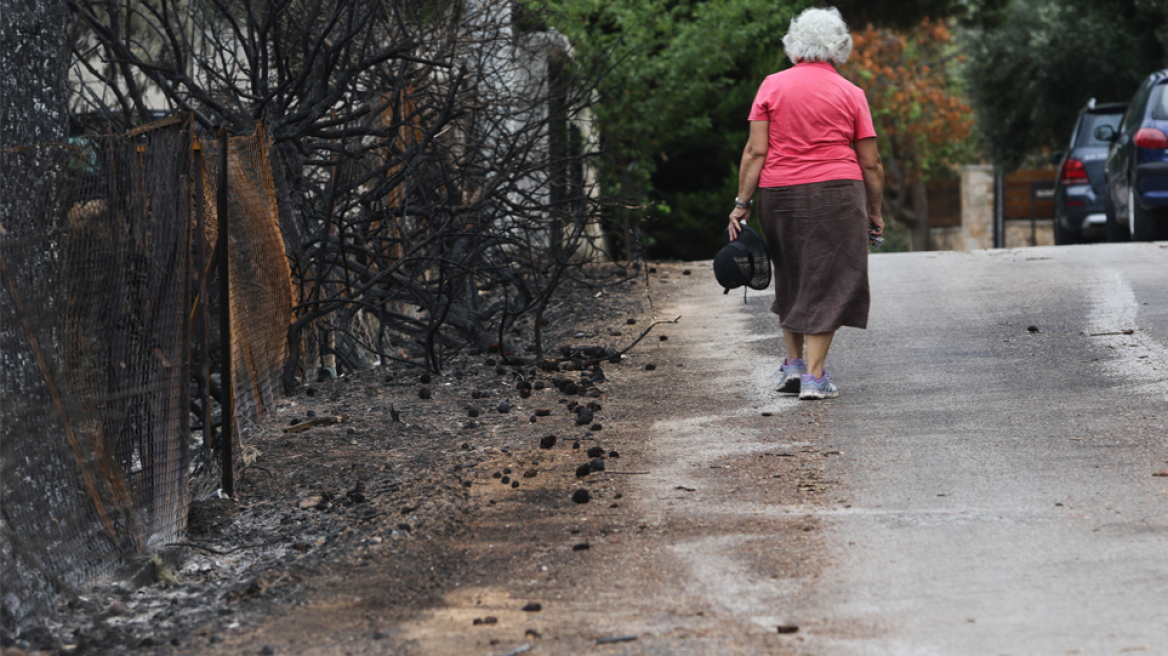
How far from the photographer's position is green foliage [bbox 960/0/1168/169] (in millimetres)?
21484

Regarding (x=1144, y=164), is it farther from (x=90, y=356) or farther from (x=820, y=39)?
(x=90, y=356)

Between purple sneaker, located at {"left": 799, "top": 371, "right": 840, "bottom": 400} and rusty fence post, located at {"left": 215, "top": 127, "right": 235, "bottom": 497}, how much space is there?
9.26 feet

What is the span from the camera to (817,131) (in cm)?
612

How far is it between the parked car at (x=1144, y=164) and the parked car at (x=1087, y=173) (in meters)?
2.07

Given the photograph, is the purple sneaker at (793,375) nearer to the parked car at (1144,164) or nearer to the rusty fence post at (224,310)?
the rusty fence post at (224,310)

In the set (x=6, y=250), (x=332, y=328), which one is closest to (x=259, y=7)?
(x=332, y=328)

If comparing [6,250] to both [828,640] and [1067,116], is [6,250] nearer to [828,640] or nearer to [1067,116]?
[828,640]

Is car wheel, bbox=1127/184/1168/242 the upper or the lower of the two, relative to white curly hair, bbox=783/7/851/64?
lower

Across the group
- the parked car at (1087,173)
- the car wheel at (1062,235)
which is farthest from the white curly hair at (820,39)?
the car wheel at (1062,235)

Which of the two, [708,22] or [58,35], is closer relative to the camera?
[58,35]

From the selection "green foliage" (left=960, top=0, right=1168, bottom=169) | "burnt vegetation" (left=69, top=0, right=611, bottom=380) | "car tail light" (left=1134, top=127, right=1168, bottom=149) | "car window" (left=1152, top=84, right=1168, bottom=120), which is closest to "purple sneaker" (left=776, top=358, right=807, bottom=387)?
"burnt vegetation" (left=69, top=0, right=611, bottom=380)

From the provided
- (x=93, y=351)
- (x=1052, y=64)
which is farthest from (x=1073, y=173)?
(x=93, y=351)

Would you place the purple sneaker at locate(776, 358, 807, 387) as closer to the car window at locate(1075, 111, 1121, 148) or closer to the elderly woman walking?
the elderly woman walking

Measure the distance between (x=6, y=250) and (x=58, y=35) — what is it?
166cm
